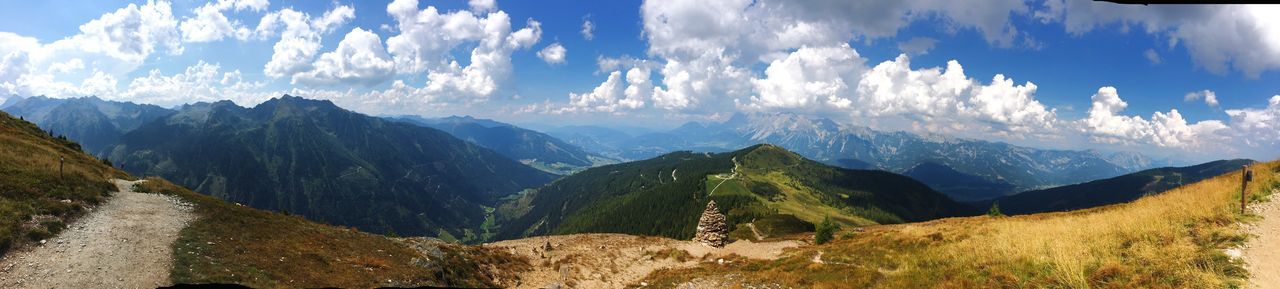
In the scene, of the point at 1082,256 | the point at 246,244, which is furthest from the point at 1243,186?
the point at 246,244

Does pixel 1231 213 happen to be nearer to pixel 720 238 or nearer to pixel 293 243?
pixel 720 238

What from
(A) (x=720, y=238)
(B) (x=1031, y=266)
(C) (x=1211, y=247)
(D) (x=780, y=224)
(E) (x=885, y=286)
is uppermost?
(C) (x=1211, y=247)

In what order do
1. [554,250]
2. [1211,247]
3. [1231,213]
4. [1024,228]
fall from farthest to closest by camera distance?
[554,250]
[1024,228]
[1231,213]
[1211,247]

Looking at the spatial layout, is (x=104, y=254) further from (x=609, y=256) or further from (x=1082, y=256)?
(x=1082, y=256)

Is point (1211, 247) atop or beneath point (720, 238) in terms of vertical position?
atop

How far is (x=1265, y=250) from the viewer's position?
13.3 metres

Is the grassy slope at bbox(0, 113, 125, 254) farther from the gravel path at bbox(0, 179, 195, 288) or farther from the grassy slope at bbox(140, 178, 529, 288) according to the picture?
the grassy slope at bbox(140, 178, 529, 288)

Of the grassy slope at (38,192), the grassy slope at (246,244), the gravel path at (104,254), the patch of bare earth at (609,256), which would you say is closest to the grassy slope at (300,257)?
the grassy slope at (246,244)

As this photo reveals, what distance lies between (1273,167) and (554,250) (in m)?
36.7

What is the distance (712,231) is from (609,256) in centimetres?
1342

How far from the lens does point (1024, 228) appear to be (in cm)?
2303

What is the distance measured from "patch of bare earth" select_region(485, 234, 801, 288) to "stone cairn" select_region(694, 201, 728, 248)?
3.15 feet

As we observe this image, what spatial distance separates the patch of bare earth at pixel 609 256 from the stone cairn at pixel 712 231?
0.96 metres

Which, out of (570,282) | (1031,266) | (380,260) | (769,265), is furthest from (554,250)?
(1031,266)
